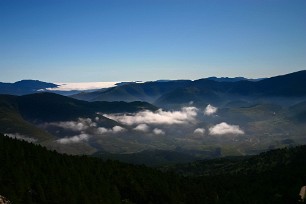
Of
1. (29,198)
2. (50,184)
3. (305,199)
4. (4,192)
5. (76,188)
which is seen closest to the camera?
(4,192)

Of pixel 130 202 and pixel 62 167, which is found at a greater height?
pixel 62 167

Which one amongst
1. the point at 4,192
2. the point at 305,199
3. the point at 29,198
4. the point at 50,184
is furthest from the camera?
the point at 305,199

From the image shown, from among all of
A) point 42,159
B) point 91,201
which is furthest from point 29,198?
point 42,159

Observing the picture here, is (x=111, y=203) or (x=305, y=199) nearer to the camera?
(x=111, y=203)

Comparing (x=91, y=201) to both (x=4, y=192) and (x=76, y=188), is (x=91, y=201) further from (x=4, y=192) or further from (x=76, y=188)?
(x=4, y=192)

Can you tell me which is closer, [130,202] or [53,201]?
[53,201]

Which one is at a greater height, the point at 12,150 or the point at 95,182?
the point at 12,150

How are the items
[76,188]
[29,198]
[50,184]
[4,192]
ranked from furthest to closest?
[76,188]
[50,184]
[29,198]
[4,192]

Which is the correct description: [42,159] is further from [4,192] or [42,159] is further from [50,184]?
[4,192]

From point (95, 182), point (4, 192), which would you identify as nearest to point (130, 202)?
point (95, 182)

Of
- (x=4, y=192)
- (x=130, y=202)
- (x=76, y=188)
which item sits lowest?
(x=130, y=202)
